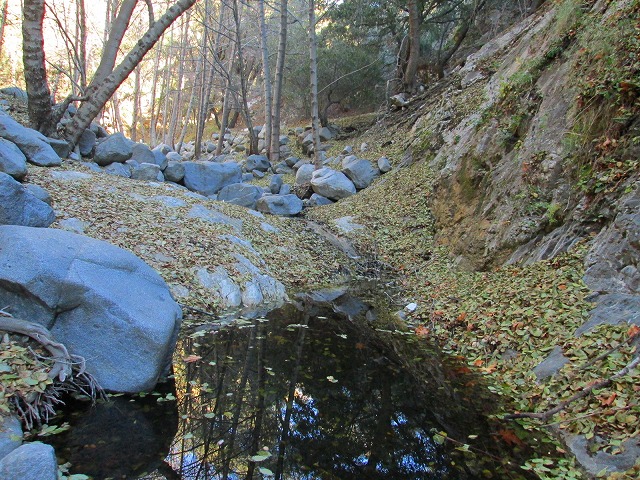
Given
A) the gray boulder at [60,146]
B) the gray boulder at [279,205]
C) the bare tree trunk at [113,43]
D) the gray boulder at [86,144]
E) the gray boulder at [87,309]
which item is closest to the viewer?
the gray boulder at [87,309]

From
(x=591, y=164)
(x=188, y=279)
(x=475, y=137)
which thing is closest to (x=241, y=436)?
(x=188, y=279)

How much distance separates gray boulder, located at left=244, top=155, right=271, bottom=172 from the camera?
1730 cm

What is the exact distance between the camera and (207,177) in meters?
12.8

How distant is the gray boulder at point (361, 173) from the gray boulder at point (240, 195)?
3.02 m

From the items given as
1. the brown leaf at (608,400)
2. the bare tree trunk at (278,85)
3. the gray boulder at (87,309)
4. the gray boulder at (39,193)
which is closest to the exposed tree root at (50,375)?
the gray boulder at (87,309)

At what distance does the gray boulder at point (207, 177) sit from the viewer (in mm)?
12539

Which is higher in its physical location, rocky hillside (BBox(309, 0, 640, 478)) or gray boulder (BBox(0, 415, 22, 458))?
rocky hillside (BBox(309, 0, 640, 478))

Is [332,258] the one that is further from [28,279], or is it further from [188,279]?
[28,279]

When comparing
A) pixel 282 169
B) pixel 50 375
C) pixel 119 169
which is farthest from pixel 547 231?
pixel 282 169

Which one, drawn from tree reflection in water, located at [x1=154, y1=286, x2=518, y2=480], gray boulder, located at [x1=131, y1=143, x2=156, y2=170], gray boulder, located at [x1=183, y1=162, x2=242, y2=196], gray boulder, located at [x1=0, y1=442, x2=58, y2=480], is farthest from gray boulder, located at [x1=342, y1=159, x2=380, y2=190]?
gray boulder, located at [x1=0, y1=442, x2=58, y2=480]

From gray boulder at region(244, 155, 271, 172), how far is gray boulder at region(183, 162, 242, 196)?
12.5 ft

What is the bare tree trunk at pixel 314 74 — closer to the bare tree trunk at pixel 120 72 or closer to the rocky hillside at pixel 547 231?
the rocky hillside at pixel 547 231

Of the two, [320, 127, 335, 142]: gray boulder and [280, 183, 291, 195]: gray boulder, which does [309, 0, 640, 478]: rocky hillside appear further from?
[320, 127, 335, 142]: gray boulder

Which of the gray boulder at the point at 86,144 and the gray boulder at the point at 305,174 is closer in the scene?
the gray boulder at the point at 86,144
